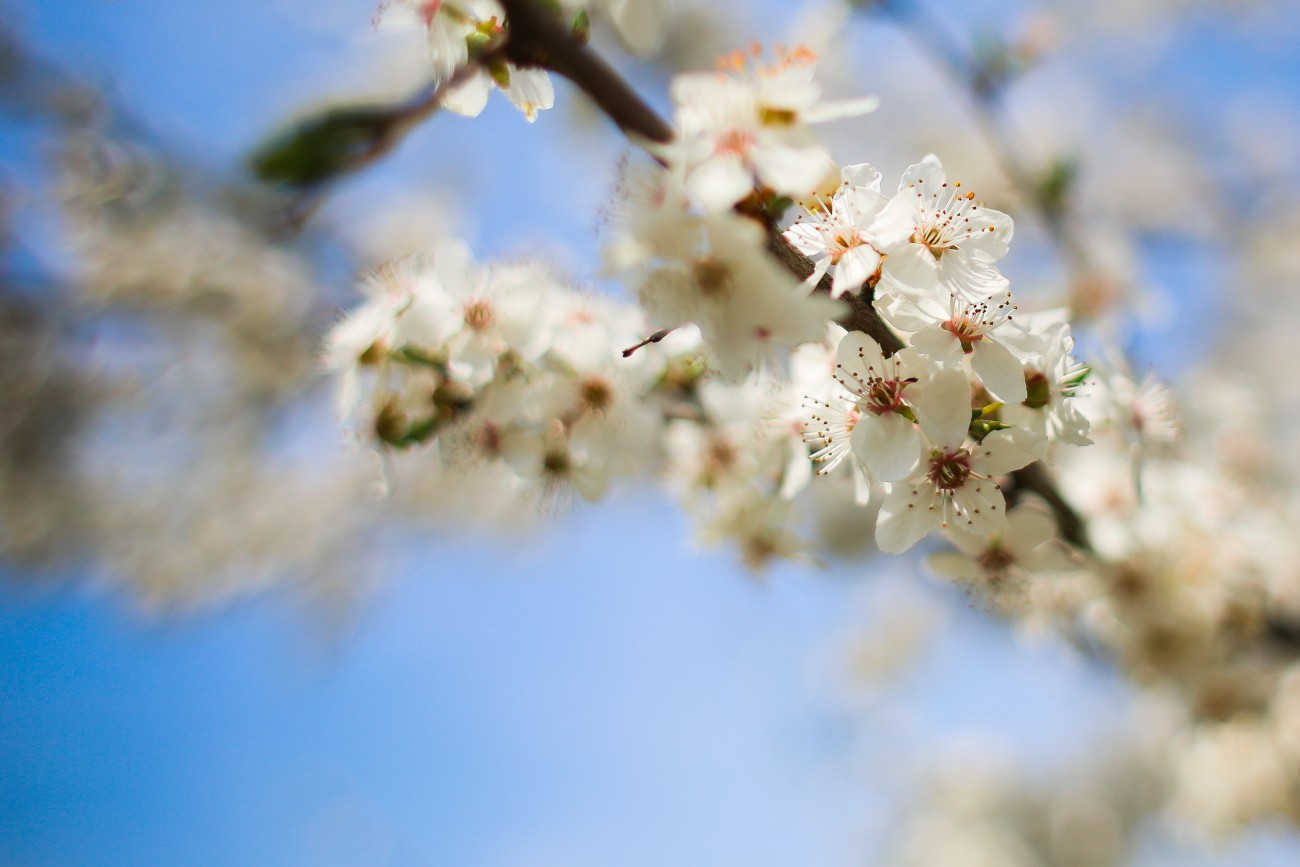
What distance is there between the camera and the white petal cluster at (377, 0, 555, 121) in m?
0.64

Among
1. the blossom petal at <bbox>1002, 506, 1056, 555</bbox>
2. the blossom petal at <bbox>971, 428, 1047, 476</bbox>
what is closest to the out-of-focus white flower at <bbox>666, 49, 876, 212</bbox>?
the blossom petal at <bbox>971, 428, 1047, 476</bbox>

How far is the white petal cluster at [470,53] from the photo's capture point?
641mm

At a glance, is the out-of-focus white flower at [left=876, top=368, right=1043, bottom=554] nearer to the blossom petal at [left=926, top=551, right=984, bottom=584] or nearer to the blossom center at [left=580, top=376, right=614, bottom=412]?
the blossom petal at [left=926, top=551, right=984, bottom=584]

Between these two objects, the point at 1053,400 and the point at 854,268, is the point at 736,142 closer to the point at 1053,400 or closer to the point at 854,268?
the point at 854,268

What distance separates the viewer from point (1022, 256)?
3.95 meters

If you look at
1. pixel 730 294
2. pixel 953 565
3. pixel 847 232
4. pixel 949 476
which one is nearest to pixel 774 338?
pixel 730 294

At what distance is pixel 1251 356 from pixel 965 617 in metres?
2.66

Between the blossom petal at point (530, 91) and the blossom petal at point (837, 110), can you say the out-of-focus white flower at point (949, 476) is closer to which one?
the blossom petal at point (837, 110)

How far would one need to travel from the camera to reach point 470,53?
646 mm

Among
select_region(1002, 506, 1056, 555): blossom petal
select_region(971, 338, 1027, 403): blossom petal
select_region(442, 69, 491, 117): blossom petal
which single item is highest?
select_region(442, 69, 491, 117): blossom petal

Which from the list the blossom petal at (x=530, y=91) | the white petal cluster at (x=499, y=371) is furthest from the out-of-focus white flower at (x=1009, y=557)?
the blossom petal at (x=530, y=91)

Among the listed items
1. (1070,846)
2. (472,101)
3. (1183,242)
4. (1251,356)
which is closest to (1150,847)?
(1070,846)

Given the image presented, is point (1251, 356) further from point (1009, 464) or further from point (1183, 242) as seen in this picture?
point (1009, 464)

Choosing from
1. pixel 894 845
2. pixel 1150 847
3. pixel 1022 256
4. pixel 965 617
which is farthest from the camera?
pixel 894 845
